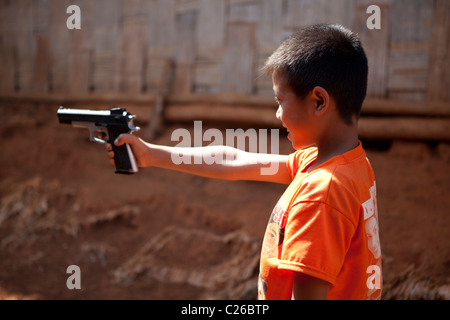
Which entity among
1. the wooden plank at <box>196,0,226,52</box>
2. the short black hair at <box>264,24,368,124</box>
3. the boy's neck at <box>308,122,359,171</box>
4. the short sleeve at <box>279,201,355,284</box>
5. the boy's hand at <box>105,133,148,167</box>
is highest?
the wooden plank at <box>196,0,226,52</box>

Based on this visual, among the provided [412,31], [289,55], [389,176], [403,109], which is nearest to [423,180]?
[389,176]

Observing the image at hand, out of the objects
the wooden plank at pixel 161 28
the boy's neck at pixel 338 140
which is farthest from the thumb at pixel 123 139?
the wooden plank at pixel 161 28

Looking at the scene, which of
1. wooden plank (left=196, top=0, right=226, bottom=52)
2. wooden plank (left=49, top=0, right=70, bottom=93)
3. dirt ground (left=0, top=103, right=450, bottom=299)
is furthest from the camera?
wooden plank (left=49, top=0, right=70, bottom=93)

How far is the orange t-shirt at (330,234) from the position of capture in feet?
3.39

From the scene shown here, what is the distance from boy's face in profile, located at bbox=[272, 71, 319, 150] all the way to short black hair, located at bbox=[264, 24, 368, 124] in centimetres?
2

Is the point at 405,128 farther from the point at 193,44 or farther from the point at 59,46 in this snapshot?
the point at 59,46

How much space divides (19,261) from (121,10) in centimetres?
247

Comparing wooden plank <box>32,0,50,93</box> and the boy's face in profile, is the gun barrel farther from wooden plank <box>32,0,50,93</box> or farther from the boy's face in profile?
wooden plank <box>32,0,50,93</box>

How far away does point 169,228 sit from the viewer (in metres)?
3.20

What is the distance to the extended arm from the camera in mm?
1575

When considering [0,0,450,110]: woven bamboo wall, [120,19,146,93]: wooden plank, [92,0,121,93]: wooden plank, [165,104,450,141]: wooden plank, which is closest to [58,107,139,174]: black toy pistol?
[0,0,450,110]: woven bamboo wall

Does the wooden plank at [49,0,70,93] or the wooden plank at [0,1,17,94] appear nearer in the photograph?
the wooden plank at [49,0,70,93]

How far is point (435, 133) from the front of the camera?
2777mm

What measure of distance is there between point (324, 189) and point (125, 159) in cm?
85
